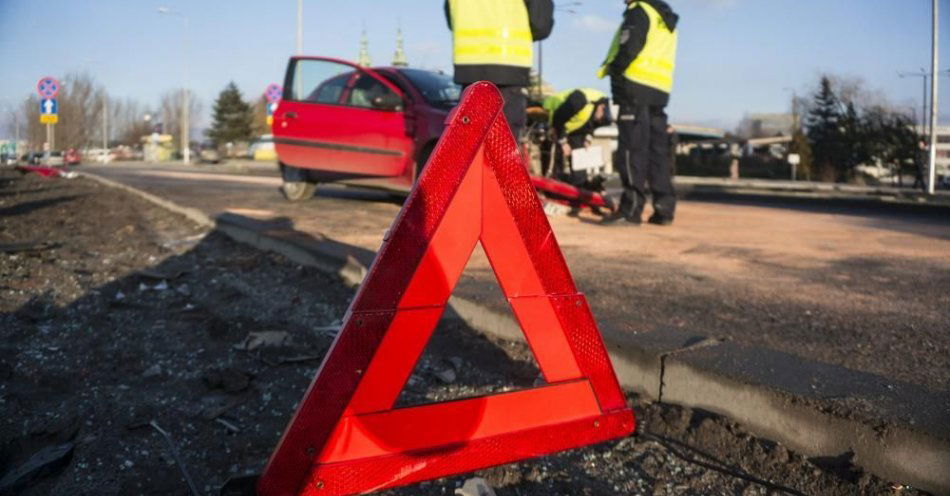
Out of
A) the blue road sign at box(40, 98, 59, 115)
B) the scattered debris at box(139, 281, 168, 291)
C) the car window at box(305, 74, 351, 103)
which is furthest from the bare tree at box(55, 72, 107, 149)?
the scattered debris at box(139, 281, 168, 291)

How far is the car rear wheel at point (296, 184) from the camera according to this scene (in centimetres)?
1033

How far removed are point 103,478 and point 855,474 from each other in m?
2.05

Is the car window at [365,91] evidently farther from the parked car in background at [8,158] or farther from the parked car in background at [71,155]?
the parked car in background at [71,155]

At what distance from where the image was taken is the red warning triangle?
1918 millimetres

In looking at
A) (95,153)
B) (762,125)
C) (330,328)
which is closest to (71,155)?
(95,153)

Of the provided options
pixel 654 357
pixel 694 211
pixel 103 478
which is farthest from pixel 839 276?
pixel 694 211

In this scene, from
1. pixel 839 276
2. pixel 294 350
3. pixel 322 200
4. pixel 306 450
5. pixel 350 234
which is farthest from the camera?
pixel 322 200

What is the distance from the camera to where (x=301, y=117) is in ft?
32.2

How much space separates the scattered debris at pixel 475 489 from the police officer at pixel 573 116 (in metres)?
7.53

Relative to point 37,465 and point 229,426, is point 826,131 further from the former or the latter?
point 37,465

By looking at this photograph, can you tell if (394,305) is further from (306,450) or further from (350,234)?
(350,234)

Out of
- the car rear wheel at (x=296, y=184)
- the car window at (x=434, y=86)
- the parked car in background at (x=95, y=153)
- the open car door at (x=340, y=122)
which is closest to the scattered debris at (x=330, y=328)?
the open car door at (x=340, y=122)

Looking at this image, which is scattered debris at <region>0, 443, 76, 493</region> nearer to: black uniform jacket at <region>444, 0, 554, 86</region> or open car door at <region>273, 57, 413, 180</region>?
black uniform jacket at <region>444, 0, 554, 86</region>

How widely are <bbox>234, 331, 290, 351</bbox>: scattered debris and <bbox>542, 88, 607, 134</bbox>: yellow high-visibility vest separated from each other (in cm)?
636
